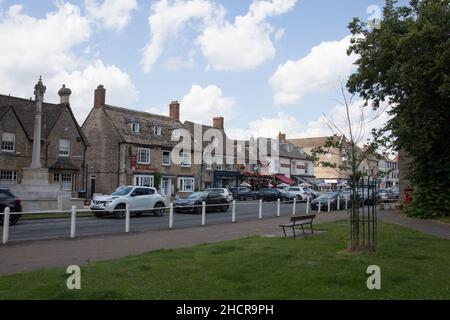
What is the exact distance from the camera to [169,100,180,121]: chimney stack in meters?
59.8

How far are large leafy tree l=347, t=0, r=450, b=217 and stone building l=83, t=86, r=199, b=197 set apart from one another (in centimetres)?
2718

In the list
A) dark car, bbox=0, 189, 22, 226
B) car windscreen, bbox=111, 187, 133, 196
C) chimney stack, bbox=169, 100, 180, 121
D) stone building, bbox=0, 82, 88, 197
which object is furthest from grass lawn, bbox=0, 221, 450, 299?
chimney stack, bbox=169, 100, 180, 121

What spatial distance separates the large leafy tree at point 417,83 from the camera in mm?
21594

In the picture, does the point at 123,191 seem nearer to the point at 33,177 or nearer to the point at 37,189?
the point at 37,189

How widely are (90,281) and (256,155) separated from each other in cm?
6147

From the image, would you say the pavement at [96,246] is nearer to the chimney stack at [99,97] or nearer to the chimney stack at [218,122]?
the chimney stack at [99,97]

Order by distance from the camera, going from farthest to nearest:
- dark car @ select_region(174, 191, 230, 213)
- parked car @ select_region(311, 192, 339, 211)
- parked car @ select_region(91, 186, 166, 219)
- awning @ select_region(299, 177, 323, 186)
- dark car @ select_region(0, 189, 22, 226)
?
awning @ select_region(299, 177, 323, 186) → parked car @ select_region(311, 192, 339, 211) → dark car @ select_region(174, 191, 230, 213) → parked car @ select_region(91, 186, 166, 219) → dark car @ select_region(0, 189, 22, 226)

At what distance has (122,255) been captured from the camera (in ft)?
39.8

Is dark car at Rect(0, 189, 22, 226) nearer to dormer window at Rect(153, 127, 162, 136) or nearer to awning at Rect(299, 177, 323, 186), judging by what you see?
dormer window at Rect(153, 127, 162, 136)

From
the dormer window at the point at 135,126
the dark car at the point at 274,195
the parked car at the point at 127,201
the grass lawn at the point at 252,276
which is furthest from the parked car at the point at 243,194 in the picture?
the grass lawn at the point at 252,276

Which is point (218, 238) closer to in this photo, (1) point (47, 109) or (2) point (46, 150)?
(2) point (46, 150)

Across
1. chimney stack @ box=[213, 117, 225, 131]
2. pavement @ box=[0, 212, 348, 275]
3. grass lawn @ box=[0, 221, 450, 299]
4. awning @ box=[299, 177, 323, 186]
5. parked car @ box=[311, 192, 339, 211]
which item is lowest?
pavement @ box=[0, 212, 348, 275]

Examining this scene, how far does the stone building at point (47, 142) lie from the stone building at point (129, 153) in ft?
9.89
